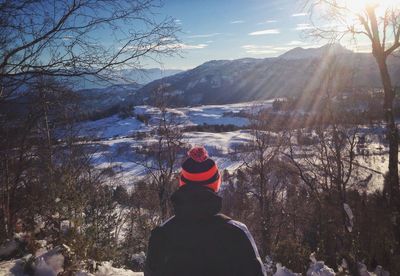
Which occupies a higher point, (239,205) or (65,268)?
(65,268)

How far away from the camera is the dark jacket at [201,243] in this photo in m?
2.04

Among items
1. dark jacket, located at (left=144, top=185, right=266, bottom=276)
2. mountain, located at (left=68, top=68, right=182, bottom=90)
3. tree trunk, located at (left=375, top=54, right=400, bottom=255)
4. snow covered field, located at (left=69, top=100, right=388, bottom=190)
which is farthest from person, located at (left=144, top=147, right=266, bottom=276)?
snow covered field, located at (left=69, top=100, right=388, bottom=190)

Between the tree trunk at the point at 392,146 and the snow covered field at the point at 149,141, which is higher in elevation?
the tree trunk at the point at 392,146

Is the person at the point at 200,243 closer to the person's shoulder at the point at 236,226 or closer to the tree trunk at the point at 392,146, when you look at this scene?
the person's shoulder at the point at 236,226

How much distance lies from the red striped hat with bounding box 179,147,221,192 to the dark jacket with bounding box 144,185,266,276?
11cm

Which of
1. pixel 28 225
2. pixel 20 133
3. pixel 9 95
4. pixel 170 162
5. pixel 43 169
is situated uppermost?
pixel 9 95

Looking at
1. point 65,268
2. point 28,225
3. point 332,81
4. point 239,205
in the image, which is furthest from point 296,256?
point 239,205

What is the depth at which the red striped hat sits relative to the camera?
7.63 feet

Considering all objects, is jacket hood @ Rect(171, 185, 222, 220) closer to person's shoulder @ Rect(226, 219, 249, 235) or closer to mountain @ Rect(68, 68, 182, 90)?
person's shoulder @ Rect(226, 219, 249, 235)

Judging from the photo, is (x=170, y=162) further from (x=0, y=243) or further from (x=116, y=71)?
(x=116, y=71)

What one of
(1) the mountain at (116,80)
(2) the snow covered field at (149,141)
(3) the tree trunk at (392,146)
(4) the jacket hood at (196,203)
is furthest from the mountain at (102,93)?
(2) the snow covered field at (149,141)

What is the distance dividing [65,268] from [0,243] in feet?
5.33

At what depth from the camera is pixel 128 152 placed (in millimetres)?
107500

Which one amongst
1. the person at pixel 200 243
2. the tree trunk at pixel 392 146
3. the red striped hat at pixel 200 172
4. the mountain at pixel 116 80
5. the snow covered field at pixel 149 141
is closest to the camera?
the person at pixel 200 243
